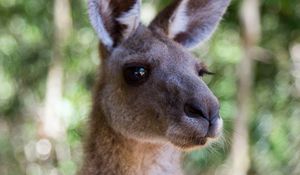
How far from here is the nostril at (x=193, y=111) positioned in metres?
4.29

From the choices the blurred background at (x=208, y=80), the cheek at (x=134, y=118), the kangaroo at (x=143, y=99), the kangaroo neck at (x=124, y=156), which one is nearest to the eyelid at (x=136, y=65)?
the kangaroo at (x=143, y=99)

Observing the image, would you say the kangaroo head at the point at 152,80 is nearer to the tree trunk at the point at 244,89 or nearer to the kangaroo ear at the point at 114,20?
the kangaroo ear at the point at 114,20

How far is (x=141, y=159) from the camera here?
469 centimetres

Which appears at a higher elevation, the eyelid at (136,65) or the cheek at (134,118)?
the eyelid at (136,65)

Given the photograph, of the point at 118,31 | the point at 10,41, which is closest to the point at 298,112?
the point at 10,41

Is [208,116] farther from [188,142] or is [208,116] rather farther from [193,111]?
[188,142]

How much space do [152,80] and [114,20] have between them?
1.68ft

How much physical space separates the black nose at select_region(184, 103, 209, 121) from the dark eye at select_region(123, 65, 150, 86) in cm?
40

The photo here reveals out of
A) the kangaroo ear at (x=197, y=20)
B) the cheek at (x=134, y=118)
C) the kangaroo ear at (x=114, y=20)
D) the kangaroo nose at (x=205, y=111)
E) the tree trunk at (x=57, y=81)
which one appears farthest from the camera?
the tree trunk at (x=57, y=81)

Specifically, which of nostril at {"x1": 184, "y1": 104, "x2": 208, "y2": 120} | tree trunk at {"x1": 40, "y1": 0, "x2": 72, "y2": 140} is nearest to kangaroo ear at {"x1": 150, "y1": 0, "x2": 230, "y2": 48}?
nostril at {"x1": 184, "y1": 104, "x2": 208, "y2": 120}

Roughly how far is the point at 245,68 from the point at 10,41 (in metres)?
4.06

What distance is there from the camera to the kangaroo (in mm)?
4396

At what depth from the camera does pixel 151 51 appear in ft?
15.5

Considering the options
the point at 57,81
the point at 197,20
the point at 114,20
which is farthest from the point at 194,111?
the point at 57,81
